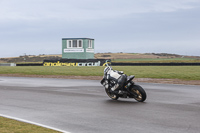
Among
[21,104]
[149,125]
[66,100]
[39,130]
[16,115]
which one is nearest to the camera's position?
[39,130]

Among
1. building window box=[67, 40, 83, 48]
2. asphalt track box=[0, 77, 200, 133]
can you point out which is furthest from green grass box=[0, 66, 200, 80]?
building window box=[67, 40, 83, 48]

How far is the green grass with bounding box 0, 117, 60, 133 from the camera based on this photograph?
26.3 ft

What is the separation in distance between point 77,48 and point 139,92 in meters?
58.5

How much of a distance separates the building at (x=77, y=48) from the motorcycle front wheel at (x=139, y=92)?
57527mm

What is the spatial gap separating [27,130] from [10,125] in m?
0.84

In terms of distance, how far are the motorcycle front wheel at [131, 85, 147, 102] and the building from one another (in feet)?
189

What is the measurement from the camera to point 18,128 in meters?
8.36

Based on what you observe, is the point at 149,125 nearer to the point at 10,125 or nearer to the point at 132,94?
the point at 10,125

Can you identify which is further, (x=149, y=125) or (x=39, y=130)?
(x=149, y=125)

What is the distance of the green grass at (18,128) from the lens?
8.01 meters

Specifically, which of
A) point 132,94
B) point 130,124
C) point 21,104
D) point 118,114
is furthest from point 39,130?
point 132,94

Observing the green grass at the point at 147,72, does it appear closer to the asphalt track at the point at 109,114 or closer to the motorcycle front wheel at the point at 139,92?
the motorcycle front wheel at the point at 139,92

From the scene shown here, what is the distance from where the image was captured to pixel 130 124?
28.8 ft

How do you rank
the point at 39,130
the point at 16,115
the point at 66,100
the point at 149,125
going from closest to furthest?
the point at 39,130, the point at 149,125, the point at 16,115, the point at 66,100
